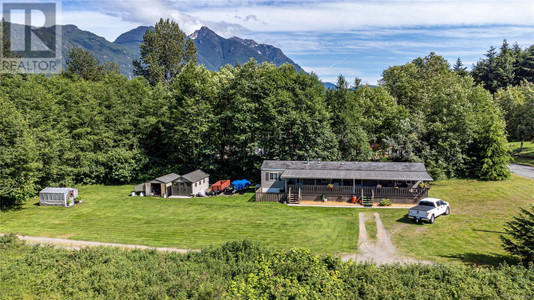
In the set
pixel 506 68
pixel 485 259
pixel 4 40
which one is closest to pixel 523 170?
pixel 485 259

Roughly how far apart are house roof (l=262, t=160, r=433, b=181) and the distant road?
16.2 m

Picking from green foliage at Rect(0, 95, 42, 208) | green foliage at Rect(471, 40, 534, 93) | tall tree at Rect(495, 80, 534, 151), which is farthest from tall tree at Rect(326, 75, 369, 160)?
green foliage at Rect(471, 40, 534, 93)

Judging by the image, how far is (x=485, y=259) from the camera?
17078 mm

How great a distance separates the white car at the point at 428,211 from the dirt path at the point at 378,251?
2.62 metres

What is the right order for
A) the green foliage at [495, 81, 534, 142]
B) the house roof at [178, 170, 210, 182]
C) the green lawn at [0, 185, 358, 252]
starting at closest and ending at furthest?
the green lawn at [0, 185, 358, 252], the house roof at [178, 170, 210, 182], the green foliage at [495, 81, 534, 142]

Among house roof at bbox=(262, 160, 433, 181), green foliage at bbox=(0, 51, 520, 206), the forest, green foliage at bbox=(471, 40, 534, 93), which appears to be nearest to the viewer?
house roof at bbox=(262, 160, 433, 181)

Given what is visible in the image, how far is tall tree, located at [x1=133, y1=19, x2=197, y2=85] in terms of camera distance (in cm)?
6481

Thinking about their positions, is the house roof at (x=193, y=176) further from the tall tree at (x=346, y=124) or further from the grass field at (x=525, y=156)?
the grass field at (x=525, y=156)

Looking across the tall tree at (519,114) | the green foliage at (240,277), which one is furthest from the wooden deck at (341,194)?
the tall tree at (519,114)

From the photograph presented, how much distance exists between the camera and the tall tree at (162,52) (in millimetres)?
64812

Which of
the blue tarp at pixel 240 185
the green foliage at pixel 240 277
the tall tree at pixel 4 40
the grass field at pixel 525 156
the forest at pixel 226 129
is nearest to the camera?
the green foliage at pixel 240 277

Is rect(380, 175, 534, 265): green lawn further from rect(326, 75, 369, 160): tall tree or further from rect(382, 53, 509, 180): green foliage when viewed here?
rect(326, 75, 369, 160): tall tree

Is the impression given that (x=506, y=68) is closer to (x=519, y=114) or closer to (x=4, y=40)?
(x=519, y=114)

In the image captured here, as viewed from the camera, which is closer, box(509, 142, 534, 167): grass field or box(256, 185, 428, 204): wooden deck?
Answer: box(256, 185, 428, 204): wooden deck
